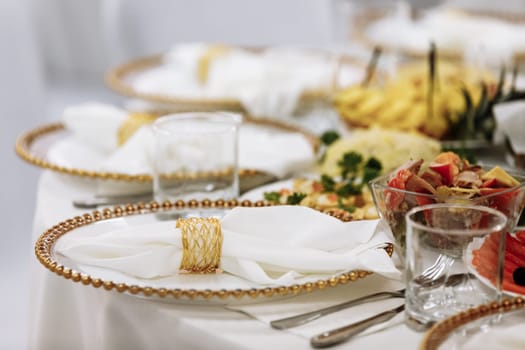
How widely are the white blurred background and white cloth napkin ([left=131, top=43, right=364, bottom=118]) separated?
0.43 metres

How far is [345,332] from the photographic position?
2.77ft

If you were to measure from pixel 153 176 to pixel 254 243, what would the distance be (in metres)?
0.39

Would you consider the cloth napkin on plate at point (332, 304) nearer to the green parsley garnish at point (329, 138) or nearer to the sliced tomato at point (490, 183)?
the sliced tomato at point (490, 183)

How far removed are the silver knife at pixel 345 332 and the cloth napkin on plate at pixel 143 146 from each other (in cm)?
53

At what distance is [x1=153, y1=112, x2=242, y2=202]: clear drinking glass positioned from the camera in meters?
1.26

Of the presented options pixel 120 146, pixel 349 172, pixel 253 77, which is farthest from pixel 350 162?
pixel 253 77

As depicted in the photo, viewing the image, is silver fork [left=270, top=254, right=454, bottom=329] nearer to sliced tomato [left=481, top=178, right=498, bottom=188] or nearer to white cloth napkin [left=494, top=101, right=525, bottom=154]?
sliced tomato [left=481, top=178, right=498, bottom=188]

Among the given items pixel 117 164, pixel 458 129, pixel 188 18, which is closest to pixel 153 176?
pixel 117 164

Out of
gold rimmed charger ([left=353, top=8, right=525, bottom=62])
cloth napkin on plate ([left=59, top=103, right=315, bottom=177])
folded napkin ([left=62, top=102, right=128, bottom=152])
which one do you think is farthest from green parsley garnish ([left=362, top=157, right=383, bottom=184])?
gold rimmed charger ([left=353, top=8, right=525, bottom=62])

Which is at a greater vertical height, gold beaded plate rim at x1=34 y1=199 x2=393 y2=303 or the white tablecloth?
gold beaded plate rim at x1=34 y1=199 x2=393 y2=303

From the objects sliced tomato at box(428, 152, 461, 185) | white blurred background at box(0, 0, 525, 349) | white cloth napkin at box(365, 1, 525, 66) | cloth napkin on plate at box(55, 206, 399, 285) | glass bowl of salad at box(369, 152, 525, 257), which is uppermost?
sliced tomato at box(428, 152, 461, 185)

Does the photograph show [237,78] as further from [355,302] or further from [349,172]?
[355,302]

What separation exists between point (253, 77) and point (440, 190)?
108 cm

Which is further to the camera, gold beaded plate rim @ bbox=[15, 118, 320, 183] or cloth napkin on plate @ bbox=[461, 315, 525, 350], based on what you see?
gold beaded plate rim @ bbox=[15, 118, 320, 183]
